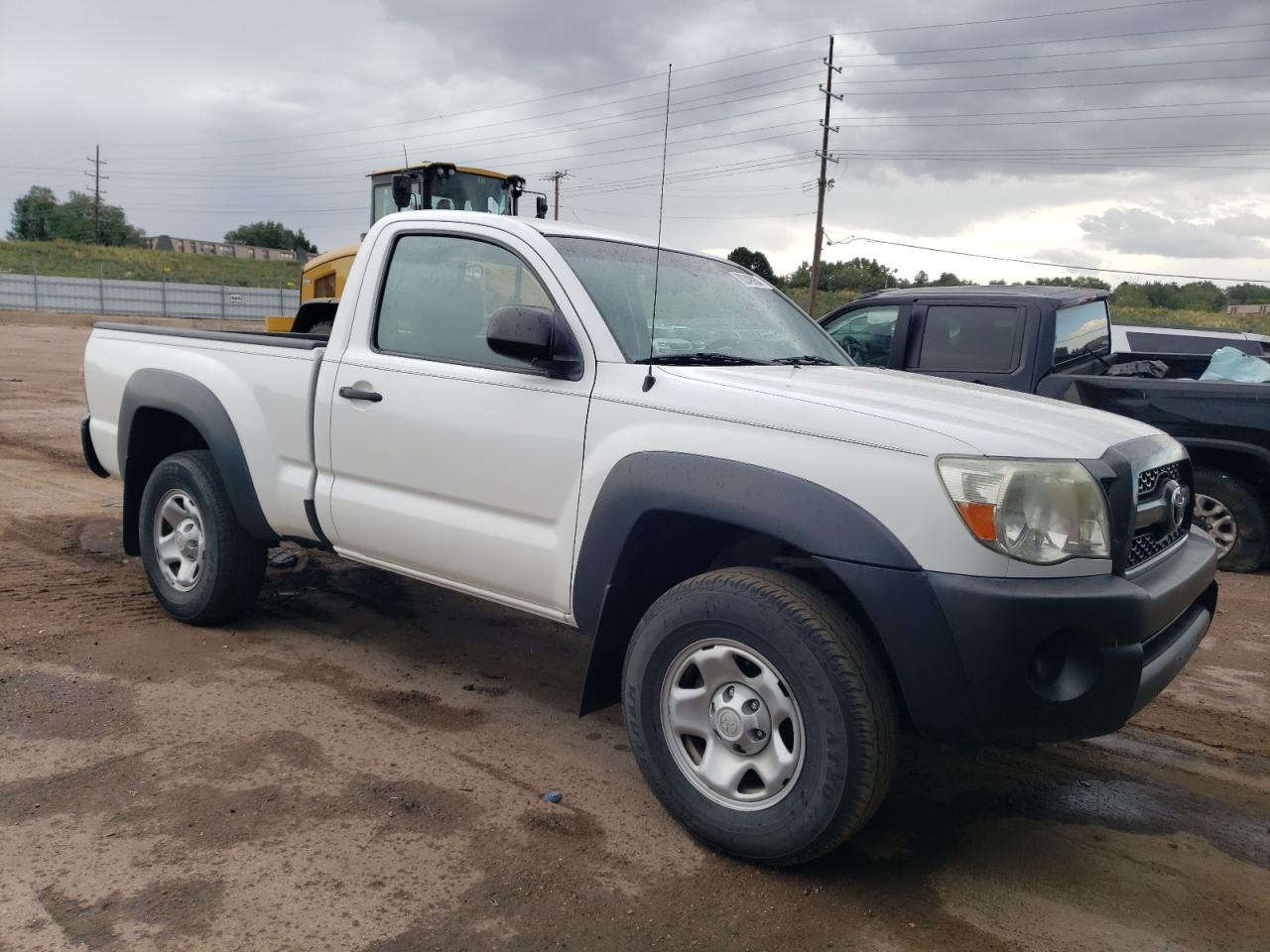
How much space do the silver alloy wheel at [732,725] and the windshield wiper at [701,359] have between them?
0.98 m

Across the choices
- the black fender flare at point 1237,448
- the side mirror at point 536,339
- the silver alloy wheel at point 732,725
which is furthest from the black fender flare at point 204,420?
the black fender flare at point 1237,448

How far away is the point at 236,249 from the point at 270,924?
7843 cm

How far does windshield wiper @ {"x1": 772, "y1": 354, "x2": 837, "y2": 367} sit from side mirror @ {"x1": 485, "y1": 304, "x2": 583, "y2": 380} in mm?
835

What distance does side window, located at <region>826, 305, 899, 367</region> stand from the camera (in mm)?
Answer: 7777

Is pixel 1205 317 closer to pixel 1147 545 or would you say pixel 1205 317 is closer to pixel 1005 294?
pixel 1005 294

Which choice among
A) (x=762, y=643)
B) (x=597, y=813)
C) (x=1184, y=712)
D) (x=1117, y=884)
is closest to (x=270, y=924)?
(x=597, y=813)

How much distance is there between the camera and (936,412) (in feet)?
10.1

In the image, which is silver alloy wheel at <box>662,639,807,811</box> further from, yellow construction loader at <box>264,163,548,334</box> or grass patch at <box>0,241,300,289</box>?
grass patch at <box>0,241,300,289</box>

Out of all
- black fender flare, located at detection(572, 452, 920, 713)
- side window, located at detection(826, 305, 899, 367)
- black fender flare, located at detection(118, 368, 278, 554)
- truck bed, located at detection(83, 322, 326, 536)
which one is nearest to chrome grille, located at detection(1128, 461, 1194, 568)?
black fender flare, located at detection(572, 452, 920, 713)

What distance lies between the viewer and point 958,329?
7410 mm

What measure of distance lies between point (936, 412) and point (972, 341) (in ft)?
15.0

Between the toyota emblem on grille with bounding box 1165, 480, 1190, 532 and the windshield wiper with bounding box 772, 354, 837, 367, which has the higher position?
the windshield wiper with bounding box 772, 354, 837, 367

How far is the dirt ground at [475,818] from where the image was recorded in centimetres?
284

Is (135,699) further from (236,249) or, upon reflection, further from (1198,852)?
(236,249)
